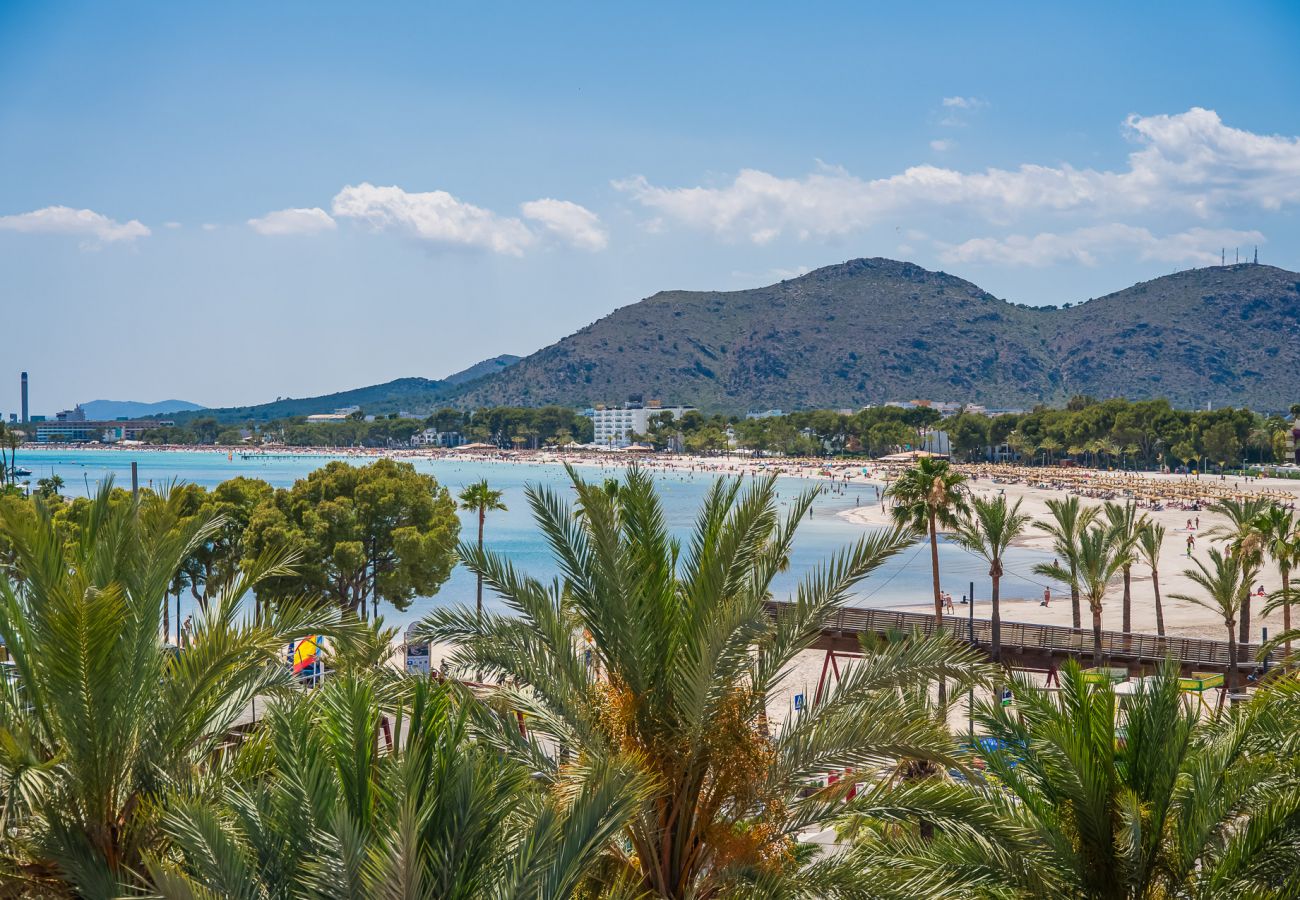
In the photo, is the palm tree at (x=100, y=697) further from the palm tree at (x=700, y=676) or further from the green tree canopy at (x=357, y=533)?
the green tree canopy at (x=357, y=533)

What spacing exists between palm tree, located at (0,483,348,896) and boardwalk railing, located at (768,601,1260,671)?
18769 mm

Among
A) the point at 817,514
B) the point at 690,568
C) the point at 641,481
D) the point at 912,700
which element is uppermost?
the point at 641,481

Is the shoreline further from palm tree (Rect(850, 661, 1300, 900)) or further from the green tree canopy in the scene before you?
the green tree canopy

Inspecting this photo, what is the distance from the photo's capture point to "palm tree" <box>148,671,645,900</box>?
15.1ft

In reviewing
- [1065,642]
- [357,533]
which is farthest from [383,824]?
[357,533]

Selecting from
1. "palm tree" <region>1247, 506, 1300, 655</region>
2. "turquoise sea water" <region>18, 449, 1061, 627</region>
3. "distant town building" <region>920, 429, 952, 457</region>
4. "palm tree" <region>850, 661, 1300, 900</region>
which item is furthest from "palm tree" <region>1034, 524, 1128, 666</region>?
"distant town building" <region>920, 429, 952, 457</region>

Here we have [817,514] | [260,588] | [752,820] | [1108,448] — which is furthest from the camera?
[1108,448]

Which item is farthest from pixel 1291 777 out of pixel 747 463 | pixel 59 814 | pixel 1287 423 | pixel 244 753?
pixel 747 463

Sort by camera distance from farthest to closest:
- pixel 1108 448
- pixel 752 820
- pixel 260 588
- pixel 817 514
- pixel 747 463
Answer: pixel 747 463 < pixel 1108 448 < pixel 817 514 < pixel 260 588 < pixel 752 820

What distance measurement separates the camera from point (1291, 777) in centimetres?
756

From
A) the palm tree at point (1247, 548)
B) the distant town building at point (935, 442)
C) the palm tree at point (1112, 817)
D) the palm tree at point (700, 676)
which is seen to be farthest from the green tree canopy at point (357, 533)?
the distant town building at point (935, 442)

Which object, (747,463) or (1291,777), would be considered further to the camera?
(747,463)

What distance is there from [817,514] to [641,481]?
89.2 m

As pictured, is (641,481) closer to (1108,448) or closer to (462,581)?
(462,581)
